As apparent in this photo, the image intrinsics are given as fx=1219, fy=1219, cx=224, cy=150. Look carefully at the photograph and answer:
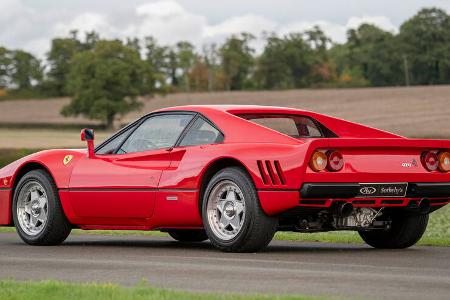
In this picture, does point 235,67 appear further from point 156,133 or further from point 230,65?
point 156,133

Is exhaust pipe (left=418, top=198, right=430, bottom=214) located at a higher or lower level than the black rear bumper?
lower

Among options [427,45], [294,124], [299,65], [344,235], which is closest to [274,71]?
[299,65]

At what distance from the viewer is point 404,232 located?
11.1m

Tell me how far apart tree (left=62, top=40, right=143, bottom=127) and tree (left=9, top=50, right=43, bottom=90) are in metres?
20.3

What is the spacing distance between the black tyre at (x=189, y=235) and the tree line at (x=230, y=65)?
98.5 metres

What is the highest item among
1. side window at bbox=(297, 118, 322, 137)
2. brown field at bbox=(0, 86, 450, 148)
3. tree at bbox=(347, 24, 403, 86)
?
side window at bbox=(297, 118, 322, 137)

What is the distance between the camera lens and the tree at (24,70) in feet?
474

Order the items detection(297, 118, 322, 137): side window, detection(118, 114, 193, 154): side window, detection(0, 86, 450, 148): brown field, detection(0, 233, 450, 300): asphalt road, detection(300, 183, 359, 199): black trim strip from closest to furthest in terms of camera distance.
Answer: detection(0, 233, 450, 300): asphalt road → detection(300, 183, 359, 199): black trim strip → detection(118, 114, 193, 154): side window → detection(297, 118, 322, 137): side window → detection(0, 86, 450, 148): brown field

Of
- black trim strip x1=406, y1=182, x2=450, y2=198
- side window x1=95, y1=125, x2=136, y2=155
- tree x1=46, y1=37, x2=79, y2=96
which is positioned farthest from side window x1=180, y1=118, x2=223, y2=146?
tree x1=46, y1=37, x2=79, y2=96

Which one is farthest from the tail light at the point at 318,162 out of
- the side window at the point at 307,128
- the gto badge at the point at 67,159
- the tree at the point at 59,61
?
the tree at the point at 59,61

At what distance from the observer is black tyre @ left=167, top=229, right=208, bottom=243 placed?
1207 centimetres

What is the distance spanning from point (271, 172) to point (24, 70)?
140446mm

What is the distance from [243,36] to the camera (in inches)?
6230

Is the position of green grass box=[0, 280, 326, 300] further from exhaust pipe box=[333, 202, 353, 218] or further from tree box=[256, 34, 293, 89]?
tree box=[256, 34, 293, 89]
